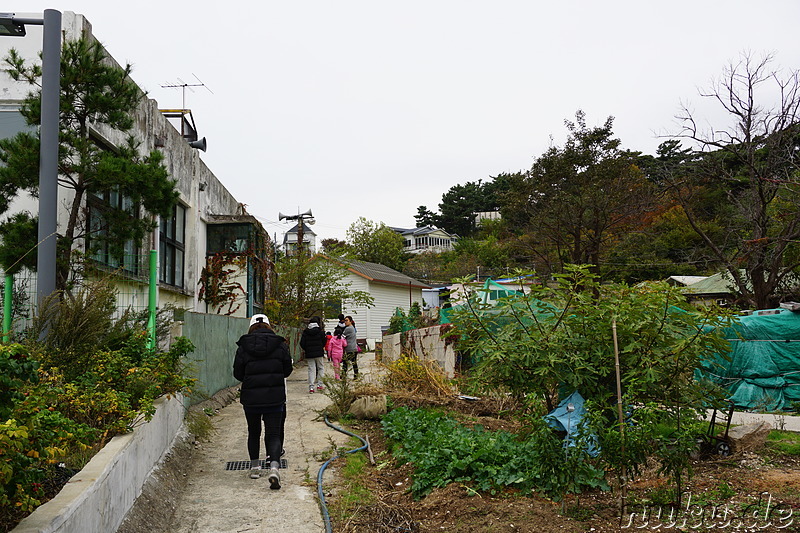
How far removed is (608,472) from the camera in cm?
621

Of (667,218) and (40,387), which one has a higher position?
(667,218)

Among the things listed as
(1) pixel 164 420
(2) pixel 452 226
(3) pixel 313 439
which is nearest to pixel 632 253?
(3) pixel 313 439

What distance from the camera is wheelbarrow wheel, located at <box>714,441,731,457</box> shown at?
24.3ft

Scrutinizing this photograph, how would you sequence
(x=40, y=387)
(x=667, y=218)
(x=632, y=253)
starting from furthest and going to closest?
1. (x=667, y=218)
2. (x=632, y=253)
3. (x=40, y=387)

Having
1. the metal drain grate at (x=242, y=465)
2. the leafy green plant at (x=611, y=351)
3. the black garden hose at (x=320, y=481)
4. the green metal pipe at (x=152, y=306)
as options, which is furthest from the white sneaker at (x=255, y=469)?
the leafy green plant at (x=611, y=351)

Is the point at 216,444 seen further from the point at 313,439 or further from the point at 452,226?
the point at 452,226

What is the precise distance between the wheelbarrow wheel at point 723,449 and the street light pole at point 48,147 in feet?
24.2

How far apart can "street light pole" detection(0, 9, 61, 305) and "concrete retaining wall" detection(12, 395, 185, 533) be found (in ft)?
6.07

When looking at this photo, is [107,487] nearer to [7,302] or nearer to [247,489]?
[247,489]

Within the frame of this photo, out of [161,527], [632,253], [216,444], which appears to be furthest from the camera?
[632,253]

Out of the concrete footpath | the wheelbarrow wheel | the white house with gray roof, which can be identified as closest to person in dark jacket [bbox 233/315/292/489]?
the concrete footpath

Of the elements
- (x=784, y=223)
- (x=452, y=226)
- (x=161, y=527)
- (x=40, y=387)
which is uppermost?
(x=452, y=226)

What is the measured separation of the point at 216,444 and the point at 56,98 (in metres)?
4.64

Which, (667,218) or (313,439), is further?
(667,218)
